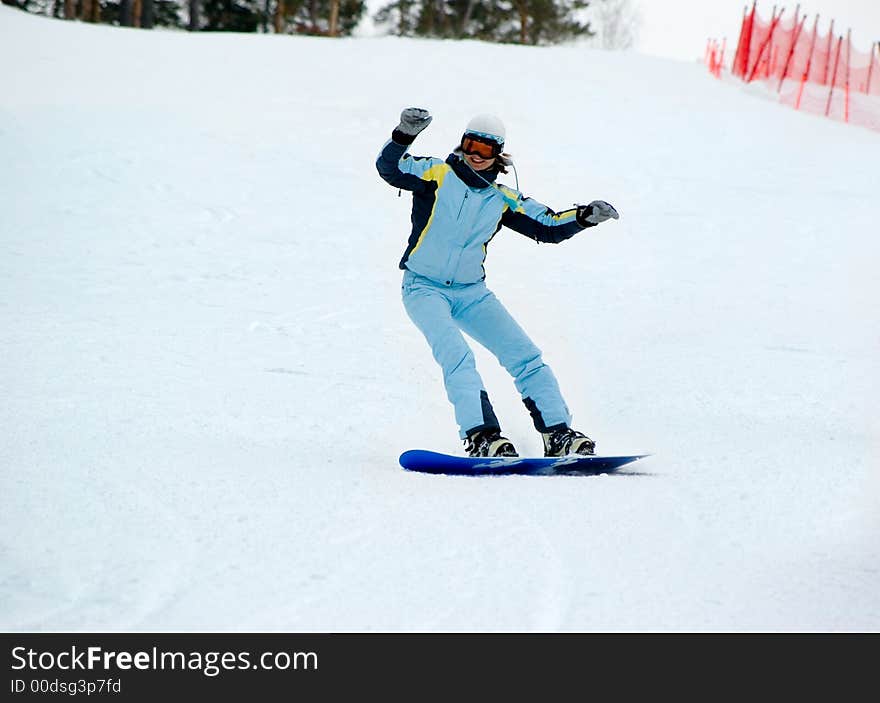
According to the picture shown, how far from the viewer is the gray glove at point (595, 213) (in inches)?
→ 167

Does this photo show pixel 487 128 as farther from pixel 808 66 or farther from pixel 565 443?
pixel 808 66

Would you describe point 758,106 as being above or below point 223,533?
above

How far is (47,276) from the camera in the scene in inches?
315

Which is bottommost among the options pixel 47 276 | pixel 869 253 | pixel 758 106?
pixel 47 276

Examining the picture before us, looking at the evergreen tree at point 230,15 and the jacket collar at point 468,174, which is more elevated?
the evergreen tree at point 230,15

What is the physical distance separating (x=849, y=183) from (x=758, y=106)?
14.6 ft

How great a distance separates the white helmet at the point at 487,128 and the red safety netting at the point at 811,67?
45.9ft

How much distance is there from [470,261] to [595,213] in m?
0.61

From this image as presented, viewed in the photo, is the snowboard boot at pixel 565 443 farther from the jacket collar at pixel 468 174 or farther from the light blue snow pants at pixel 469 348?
the jacket collar at pixel 468 174

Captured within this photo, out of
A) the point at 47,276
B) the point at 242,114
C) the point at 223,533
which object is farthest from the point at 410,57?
the point at 223,533

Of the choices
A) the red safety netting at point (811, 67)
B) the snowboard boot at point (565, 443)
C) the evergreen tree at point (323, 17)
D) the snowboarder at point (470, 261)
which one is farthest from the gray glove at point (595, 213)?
the evergreen tree at point (323, 17)

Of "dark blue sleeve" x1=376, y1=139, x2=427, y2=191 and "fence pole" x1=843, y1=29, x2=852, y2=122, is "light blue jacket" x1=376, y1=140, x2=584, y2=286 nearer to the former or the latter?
"dark blue sleeve" x1=376, y1=139, x2=427, y2=191

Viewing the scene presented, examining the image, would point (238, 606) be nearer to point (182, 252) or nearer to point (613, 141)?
point (182, 252)

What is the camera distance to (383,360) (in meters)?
6.48
